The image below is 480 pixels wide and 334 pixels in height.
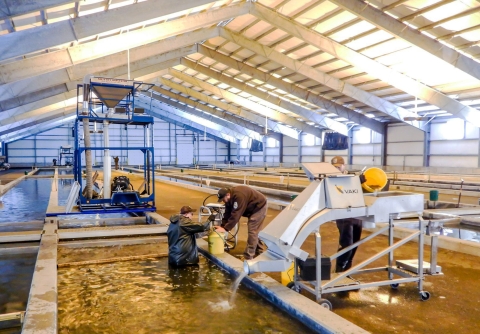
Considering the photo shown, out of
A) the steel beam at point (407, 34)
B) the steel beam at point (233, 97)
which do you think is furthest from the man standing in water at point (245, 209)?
the steel beam at point (233, 97)

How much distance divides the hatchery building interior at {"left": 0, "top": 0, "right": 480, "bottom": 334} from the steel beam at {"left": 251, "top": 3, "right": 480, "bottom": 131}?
0.07m

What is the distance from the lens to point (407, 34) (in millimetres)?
13711

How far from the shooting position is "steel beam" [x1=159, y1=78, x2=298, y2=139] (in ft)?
105

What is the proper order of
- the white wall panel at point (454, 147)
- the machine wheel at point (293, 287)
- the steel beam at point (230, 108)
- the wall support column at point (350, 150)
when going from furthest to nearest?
the steel beam at point (230, 108) → the wall support column at point (350, 150) → the white wall panel at point (454, 147) → the machine wheel at point (293, 287)

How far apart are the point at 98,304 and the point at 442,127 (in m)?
25.1

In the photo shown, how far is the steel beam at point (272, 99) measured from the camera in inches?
998

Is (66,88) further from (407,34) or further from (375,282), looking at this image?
(375,282)

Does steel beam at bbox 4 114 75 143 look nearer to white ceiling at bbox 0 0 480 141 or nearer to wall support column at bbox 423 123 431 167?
white ceiling at bbox 0 0 480 141

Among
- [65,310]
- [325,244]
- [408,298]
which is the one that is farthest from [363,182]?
[65,310]

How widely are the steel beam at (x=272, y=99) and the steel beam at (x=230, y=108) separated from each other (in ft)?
20.2

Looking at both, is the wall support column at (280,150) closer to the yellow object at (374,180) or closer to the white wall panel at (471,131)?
the white wall panel at (471,131)

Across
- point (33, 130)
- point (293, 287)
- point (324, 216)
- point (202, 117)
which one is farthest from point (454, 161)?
point (33, 130)

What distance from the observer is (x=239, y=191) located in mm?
5605

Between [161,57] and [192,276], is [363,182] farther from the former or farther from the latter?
[161,57]
